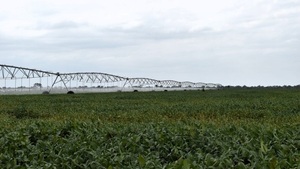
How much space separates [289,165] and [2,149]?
15.8ft

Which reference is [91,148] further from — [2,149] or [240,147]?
[240,147]

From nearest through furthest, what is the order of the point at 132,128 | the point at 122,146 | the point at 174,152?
the point at 174,152, the point at 122,146, the point at 132,128

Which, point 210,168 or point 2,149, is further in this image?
point 2,149

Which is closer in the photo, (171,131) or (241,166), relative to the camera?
(241,166)

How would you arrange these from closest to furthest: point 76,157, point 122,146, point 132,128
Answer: point 76,157
point 122,146
point 132,128

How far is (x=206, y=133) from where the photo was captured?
773 cm

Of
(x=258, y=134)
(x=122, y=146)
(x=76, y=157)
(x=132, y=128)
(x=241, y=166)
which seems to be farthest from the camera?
(x=132, y=128)

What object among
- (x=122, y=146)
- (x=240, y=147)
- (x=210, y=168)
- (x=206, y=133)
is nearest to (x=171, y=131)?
(x=206, y=133)

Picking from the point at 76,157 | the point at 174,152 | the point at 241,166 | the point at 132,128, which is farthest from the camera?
the point at 132,128

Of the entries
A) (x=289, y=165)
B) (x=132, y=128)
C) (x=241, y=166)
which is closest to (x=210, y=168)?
(x=241, y=166)

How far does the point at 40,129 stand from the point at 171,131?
3.07 metres

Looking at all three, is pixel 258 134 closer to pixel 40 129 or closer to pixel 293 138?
pixel 293 138

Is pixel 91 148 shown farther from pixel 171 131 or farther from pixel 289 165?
pixel 289 165

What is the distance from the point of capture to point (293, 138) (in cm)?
689
